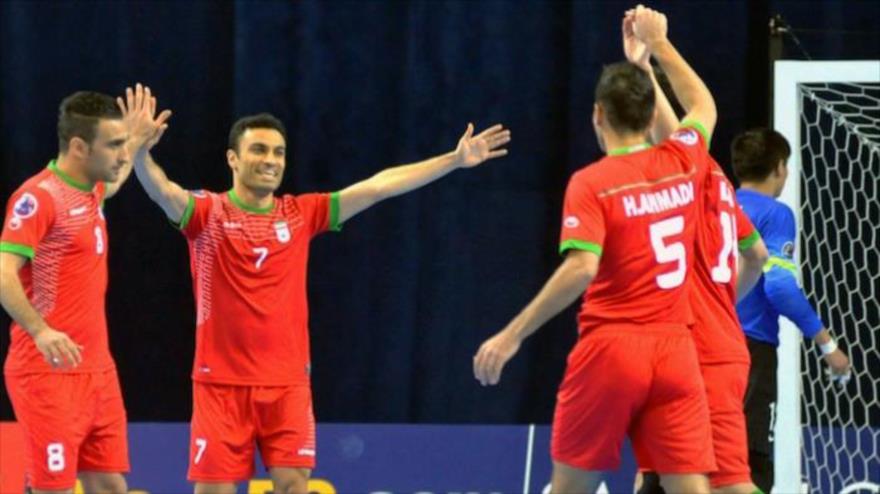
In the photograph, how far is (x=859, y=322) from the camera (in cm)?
840

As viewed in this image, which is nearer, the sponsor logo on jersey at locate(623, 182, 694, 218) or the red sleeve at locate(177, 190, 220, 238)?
the sponsor logo on jersey at locate(623, 182, 694, 218)

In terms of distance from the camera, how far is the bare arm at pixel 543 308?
478 cm

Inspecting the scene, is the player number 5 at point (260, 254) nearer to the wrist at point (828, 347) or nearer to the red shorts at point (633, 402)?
the red shorts at point (633, 402)

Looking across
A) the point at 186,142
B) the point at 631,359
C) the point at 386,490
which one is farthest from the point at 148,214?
the point at 631,359

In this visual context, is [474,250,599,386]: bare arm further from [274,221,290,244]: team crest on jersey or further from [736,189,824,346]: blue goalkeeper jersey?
[736,189,824,346]: blue goalkeeper jersey

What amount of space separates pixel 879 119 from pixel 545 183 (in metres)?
1.76

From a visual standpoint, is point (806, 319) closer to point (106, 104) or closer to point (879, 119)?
point (879, 119)

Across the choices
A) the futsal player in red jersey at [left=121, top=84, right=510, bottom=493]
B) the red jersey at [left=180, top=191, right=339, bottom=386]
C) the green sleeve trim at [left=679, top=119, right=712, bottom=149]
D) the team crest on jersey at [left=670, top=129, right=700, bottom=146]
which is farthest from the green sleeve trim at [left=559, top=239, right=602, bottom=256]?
the red jersey at [left=180, top=191, right=339, bottom=386]

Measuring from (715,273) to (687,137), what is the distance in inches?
19.6

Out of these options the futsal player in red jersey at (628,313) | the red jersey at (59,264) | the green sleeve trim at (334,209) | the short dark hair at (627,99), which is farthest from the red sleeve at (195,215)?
the short dark hair at (627,99)

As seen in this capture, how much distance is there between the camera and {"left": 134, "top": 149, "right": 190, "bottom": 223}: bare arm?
6.14m

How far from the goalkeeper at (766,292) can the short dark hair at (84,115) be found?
8.24 feet

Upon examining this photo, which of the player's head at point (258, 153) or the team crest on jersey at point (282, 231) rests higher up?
the player's head at point (258, 153)

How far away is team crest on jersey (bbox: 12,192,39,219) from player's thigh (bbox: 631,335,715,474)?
7.68 ft
